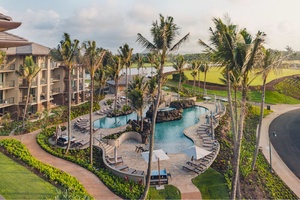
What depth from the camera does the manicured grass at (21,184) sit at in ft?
48.4

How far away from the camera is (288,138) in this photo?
3189 cm

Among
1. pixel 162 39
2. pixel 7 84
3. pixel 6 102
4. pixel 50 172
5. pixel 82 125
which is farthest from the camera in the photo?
pixel 7 84

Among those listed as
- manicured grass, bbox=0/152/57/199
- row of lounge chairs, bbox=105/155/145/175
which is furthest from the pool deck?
manicured grass, bbox=0/152/57/199

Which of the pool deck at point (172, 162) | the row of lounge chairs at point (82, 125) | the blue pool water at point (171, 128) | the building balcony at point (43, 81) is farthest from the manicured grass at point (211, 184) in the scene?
the building balcony at point (43, 81)

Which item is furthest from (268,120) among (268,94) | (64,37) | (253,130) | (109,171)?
(64,37)

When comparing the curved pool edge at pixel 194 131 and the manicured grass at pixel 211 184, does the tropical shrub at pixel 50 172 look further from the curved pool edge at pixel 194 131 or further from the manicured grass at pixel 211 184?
the curved pool edge at pixel 194 131

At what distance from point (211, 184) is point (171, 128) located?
51.2ft

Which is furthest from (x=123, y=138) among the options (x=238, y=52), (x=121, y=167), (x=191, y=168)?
(x=238, y=52)

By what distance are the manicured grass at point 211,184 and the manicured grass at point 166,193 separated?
5.91ft

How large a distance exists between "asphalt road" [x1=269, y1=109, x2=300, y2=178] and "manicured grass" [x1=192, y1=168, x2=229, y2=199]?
27.4 ft

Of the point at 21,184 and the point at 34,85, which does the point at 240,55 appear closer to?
the point at 21,184

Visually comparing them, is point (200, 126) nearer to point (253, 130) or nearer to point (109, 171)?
point (253, 130)

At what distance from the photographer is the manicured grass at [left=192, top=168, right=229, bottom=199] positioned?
17.6 meters

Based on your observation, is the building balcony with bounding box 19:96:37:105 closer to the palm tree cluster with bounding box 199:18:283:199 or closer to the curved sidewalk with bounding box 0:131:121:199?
the curved sidewalk with bounding box 0:131:121:199
